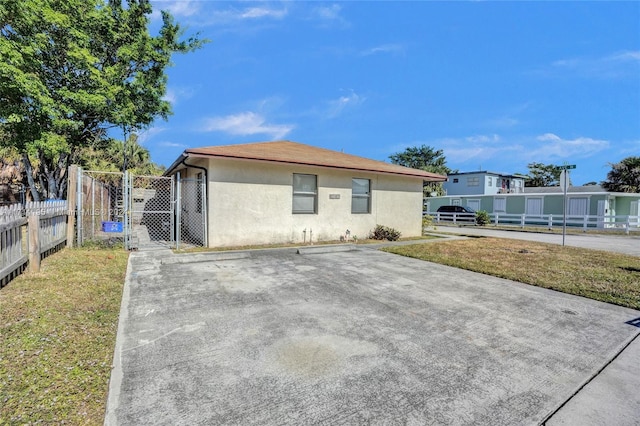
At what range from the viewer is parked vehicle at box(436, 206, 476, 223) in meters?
24.0

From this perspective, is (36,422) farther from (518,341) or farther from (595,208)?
(595,208)

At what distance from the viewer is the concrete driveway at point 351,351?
7.11 ft

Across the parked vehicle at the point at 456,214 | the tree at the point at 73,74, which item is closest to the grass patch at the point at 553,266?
the tree at the point at 73,74

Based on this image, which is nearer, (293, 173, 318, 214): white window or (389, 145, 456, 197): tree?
(293, 173, 318, 214): white window

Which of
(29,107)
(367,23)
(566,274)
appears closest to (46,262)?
(29,107)

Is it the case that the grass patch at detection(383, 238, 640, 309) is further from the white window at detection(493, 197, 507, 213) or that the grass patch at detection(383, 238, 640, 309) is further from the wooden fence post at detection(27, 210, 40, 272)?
the white window at detection(493, 197, 507, 213)

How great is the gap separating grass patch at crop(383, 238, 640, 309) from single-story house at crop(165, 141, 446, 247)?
2339 millimetres

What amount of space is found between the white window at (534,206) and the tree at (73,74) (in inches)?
1060

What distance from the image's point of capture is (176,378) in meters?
2.50

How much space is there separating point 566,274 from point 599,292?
1.37 meters

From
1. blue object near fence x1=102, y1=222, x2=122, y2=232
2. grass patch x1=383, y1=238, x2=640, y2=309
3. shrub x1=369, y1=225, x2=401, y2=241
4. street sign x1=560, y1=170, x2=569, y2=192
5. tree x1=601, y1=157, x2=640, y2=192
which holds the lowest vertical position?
grass patch x1=383, y1=238, x2=640, y2=309

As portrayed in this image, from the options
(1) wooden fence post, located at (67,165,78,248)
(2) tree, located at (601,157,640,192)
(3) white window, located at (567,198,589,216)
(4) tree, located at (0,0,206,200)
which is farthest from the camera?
(2) tree, located at (601,157,640,192)

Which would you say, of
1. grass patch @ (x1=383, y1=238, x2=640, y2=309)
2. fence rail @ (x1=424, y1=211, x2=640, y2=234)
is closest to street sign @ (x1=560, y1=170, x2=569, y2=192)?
grass patch @ (x1=383, y1=238, x2=640, y2=309)

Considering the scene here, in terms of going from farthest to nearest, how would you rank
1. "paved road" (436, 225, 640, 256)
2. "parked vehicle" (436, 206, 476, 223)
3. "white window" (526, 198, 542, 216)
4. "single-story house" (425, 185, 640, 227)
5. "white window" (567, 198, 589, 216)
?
1. "white window" (526, 198, 542, 216)
2. "parked vehicle" (436, 206, 476, 223)
3. "white window" (567, 198, 589, 216)
4. "single-story house" (425, 185, 640, 227)
5. "paved road" (436, 225, 640, 256)
